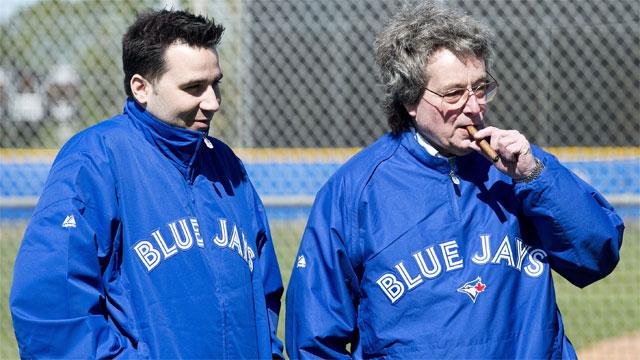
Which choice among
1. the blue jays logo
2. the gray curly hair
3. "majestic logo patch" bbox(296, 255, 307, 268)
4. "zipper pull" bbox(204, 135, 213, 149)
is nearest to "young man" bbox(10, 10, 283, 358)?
"zipper pull" bbox(204, 135, 213, 149)

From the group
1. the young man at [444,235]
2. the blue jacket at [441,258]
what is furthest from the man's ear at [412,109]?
the blue jacket at [441,258]

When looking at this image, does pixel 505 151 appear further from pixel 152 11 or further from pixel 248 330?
pixel 152 11

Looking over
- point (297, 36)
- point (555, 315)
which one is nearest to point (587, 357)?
point (555, 315)

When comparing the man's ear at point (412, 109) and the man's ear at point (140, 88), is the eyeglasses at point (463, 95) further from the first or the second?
the man's ear at point (140, 88)

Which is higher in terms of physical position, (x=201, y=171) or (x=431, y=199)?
(x=201, y=171)

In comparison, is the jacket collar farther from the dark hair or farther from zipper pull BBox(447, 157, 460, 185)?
the dark hair


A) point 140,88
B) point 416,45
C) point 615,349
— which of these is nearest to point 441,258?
point 416,45

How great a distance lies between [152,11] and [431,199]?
108cm

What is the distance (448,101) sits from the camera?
283cm

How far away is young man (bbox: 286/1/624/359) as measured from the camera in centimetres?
272

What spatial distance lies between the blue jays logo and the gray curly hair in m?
0.56

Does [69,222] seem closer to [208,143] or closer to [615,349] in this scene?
[208,143]

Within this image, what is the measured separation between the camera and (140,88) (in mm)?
2934

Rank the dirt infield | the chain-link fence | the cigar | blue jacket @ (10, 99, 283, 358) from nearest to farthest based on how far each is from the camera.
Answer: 1. blue jacket @ (10, 99, 283, 358)
2. the cigar
3. the dirt infield
4. the chain-link fence
